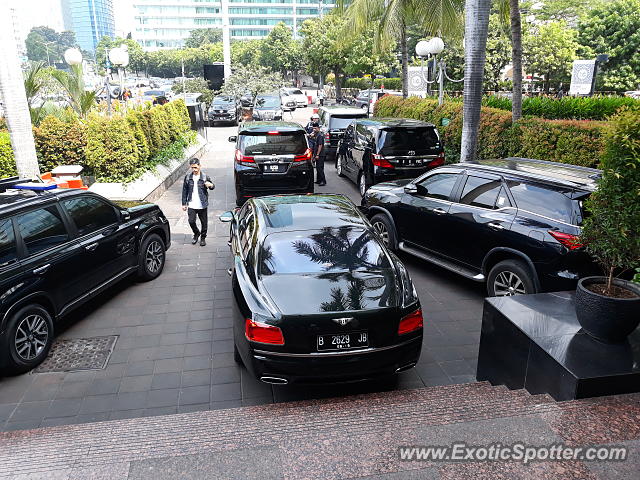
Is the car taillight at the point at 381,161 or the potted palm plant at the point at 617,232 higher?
the potted palm plant at the point at 617,232

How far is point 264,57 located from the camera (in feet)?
257

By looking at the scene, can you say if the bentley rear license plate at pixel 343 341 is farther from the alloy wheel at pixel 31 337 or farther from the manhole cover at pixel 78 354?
the alloy wheel at pixel 31 337

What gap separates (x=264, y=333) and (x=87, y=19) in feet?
674

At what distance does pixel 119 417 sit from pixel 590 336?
411cm

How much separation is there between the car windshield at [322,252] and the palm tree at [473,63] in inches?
243

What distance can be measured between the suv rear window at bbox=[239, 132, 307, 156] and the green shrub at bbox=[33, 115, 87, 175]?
414 centimetres

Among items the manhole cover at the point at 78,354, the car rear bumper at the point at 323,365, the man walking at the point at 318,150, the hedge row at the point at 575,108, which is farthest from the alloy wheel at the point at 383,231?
the hedge row at the point at 575,108

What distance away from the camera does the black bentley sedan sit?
4.23m

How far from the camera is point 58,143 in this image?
1194 centimetres

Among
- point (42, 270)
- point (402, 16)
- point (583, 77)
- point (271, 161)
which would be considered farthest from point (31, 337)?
point (583, 77)

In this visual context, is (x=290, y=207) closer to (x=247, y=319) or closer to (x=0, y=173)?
(x=247, y=319)

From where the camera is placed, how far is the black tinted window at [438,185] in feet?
24.7

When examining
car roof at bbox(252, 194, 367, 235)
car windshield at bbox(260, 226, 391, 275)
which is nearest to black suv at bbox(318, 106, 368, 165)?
car roof at bbox(252, 194, 367, 235)

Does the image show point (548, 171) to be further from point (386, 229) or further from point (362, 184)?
point (362, 184)
